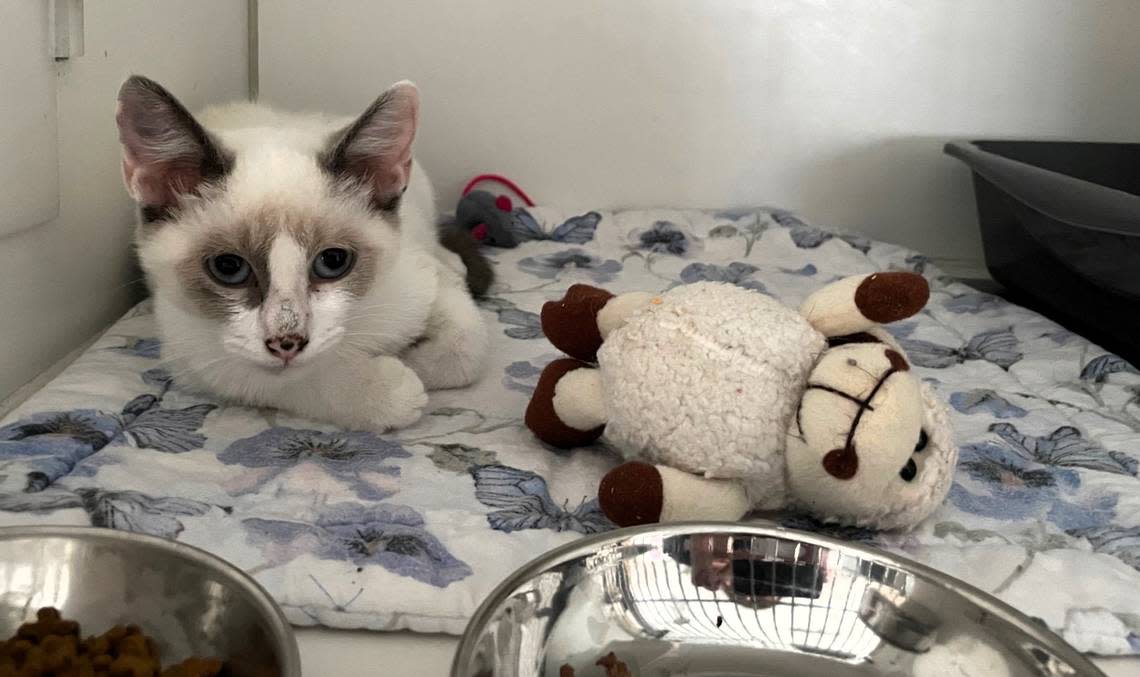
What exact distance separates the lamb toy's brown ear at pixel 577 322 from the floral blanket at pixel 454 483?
0.12 meters

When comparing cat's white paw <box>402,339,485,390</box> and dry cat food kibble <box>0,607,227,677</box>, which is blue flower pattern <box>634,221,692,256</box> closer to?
cat's white paw <box>402,339,485,390</box>

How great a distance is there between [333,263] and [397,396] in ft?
0.57

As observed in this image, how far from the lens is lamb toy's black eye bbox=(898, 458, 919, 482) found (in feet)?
3.11

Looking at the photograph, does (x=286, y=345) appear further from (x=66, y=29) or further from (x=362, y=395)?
(x=66, y=29)

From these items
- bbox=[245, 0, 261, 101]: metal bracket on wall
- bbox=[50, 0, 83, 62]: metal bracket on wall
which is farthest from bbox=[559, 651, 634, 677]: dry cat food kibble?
bbox=[245, 0, 261, 101]: metal bracket on wall

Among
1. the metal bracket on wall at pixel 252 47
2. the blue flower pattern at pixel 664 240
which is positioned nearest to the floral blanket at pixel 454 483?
the blue flower pattern at pixel 664 240

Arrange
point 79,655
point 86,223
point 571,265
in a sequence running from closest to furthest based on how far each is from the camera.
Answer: point 79,655
point 86,223
point 571,265

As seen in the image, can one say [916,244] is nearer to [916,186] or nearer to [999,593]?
[916,186]

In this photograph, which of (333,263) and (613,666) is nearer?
(613,666)

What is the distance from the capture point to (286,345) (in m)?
1.02

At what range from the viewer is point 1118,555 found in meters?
0.97

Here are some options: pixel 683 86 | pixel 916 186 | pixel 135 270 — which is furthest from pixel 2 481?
pixel 916 186

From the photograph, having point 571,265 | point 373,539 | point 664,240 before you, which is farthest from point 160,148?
point 664,240

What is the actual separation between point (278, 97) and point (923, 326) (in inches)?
55.3
